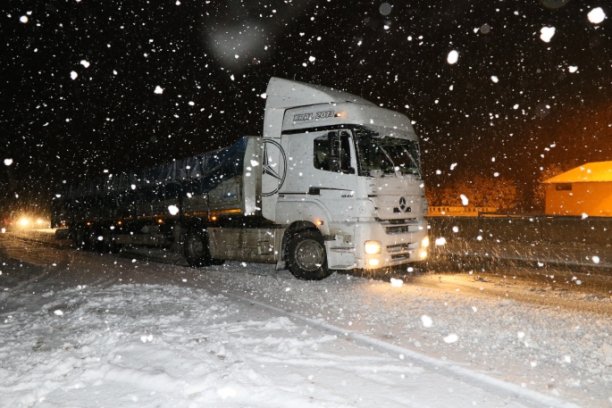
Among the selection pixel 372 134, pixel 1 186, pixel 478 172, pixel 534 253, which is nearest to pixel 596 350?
pixel 372 134

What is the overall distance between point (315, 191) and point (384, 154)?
1501mm

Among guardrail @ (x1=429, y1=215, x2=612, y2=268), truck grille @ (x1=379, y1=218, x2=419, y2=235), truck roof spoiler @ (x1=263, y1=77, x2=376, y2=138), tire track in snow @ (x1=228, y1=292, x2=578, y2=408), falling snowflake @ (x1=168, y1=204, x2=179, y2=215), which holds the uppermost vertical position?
truck roof spoiler @ (x1=263, y1=77, x2=376, y2=138)

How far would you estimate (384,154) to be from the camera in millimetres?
9289

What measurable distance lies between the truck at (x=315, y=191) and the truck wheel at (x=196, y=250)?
0.03 m

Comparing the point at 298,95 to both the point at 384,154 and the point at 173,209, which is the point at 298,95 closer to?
the point at 384,154

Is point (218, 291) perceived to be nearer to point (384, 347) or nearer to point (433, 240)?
point (384, 347)

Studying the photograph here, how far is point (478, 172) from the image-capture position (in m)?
64.3

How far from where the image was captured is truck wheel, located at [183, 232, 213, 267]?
12242 millimetres

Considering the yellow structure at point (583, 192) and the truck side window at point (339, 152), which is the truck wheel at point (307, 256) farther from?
the yellow structure at point (583, 192)

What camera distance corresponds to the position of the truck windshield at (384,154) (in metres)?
8.91

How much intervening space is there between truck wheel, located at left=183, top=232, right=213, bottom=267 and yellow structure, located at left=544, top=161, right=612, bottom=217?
28.6 meters

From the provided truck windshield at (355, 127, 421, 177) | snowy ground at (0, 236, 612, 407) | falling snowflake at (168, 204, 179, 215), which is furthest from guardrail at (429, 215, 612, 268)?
falling snowflake at (168, 204, 179, 215)

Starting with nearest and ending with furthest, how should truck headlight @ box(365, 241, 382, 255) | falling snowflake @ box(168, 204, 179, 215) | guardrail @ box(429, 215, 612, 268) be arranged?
1. truck headlight @ box(365, 241, 382, 255)
2. falling snowflake @ box(168, 204, 179, 215)
3. guardrail @ box(429, 215, 612, 268)

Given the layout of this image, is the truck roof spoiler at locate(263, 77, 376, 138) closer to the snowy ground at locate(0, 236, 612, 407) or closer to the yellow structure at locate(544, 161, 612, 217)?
the snowy ground at locate(0, 236, 612, 407)
